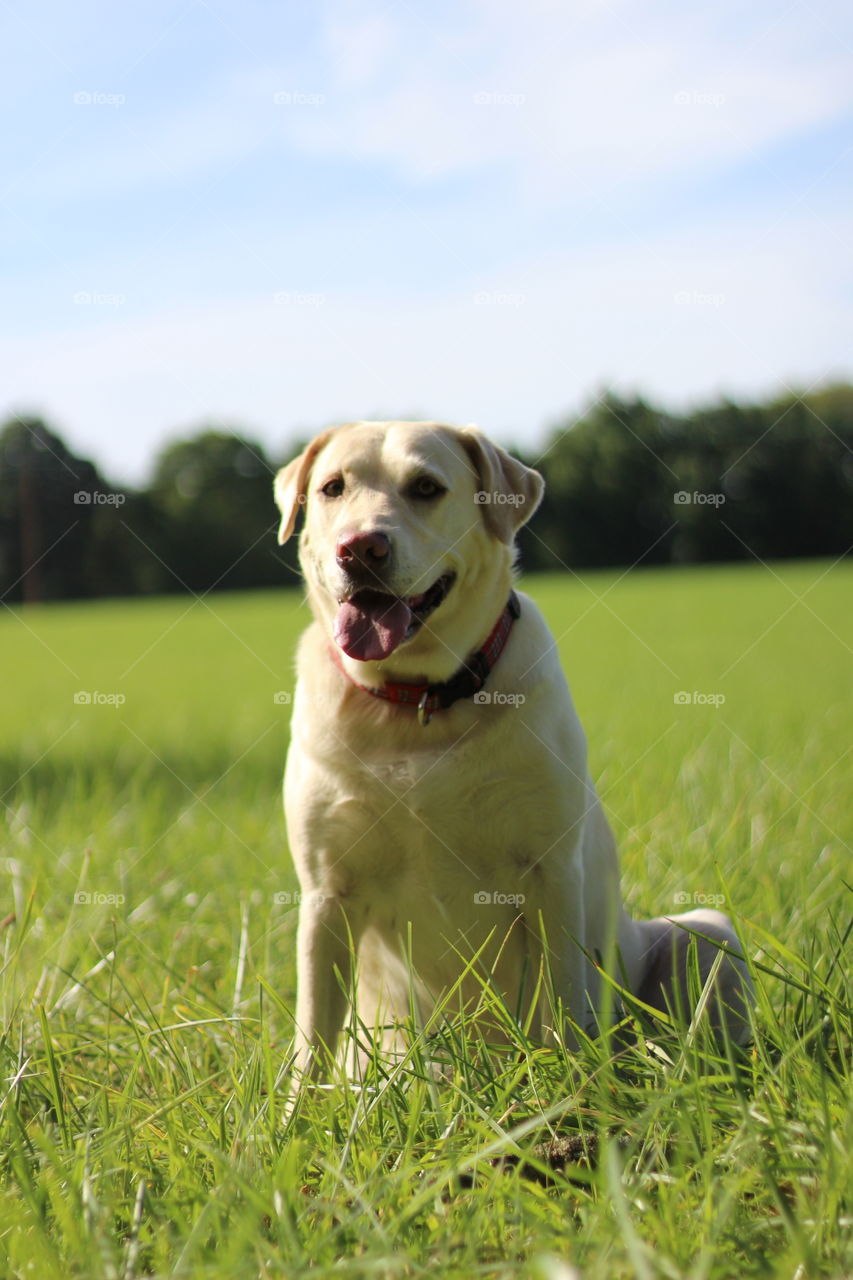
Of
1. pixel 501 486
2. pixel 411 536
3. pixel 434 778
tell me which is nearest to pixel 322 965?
pixel 434 778

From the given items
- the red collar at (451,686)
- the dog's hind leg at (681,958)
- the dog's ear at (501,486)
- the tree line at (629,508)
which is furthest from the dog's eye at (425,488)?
the tree line at (629,508)

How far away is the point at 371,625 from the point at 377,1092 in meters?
1.20

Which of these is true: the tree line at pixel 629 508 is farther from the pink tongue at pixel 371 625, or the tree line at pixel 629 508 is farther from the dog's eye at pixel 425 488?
the pink tongue at pixel 371 625

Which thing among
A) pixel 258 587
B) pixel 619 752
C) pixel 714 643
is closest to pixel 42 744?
pixel 619 752

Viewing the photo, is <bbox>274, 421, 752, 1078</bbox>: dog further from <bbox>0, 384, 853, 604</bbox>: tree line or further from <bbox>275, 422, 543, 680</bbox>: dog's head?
<bbox>0, 384, 853, 604</bbox>: tree line

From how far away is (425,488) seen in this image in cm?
305

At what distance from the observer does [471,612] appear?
2990 millimetres

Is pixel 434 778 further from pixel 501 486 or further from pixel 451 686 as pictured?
pixel 501 486

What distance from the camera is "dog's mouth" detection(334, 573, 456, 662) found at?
2.81 meters

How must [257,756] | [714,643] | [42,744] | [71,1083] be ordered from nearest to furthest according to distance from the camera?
[71,1083], [257,756], [42,744], [714,643]

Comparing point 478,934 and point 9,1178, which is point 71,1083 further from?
point 478,934

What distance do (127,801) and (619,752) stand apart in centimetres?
260

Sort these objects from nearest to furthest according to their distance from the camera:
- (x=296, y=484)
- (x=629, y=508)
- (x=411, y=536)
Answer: (x=411, y=536) → (x=296, y=484) → (x=629, y=508)

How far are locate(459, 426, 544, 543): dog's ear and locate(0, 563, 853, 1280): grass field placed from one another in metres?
0.70
